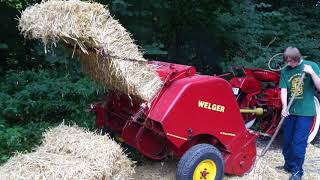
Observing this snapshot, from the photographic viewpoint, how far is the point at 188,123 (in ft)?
14.9

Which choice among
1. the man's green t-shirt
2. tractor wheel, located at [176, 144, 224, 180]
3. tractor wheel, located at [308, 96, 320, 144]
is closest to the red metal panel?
tractor wheel, located at [176, 144, 224, 180]

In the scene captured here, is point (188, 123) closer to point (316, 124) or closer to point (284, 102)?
point (284, 102)

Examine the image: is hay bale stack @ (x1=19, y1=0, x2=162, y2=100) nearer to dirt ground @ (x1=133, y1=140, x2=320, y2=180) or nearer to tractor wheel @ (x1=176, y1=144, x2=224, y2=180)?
tractor wheel @ (x1=176, y1=144, x2=224, y2=180)

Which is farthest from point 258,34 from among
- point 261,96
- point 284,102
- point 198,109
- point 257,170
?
point 198,109

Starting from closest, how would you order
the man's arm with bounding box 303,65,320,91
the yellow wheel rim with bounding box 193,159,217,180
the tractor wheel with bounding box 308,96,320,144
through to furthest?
the yellow wheel rim with bounding box 193,159,217,180 < the man's arm with bounding box 303,65,320,91 < the tractor wheel with bounding box 308,96,320,144

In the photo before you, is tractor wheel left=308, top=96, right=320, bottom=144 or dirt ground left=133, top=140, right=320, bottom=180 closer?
dirt ground left=133, top=140, right=320, bottom=180

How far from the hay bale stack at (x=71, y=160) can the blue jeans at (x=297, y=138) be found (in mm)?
2155

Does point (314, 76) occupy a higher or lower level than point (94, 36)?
lower

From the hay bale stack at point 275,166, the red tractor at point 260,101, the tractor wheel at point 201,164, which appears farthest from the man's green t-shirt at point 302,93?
the tractor wheel at point 201,164

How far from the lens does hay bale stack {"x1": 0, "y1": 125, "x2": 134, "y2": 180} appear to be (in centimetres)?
394

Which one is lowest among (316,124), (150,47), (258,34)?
(316,124)

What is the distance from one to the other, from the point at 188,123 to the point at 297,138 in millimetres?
1634

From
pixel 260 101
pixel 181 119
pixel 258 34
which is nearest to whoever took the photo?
pixel 181 119

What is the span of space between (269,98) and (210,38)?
3155mm
